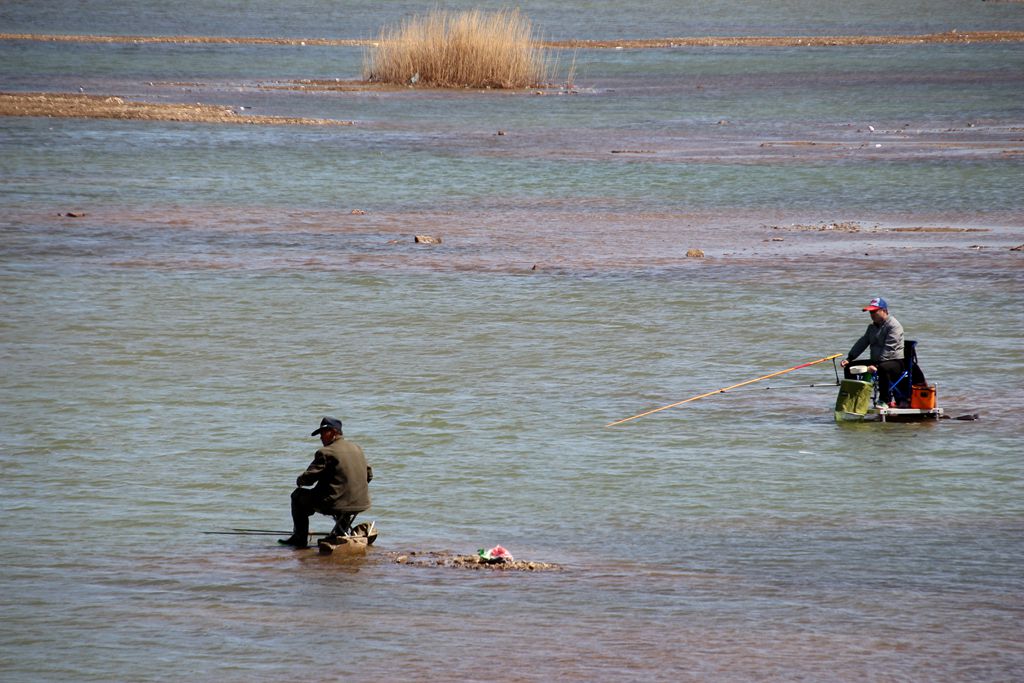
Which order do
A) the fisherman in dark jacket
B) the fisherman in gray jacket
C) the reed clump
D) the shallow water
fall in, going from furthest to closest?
the reed clump, the fisherman in gray jacket, the fisherman in dark jacket, the shallow water

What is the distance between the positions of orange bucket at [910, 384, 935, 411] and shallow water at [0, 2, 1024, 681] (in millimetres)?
221

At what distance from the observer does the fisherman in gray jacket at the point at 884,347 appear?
15.2m

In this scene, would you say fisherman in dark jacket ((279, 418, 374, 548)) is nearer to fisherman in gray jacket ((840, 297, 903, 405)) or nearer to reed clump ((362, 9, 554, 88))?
fisherman in gray jacket ((840, 297, 903, 405))

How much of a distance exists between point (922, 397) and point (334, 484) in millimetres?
5976

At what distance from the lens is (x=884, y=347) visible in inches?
602

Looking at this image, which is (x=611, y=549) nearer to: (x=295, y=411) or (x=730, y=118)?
(x=295, y=411)

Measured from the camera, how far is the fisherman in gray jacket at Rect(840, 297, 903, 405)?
15.2 m

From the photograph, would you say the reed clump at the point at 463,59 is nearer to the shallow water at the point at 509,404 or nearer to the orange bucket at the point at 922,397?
the shallow water at the point at 509,404

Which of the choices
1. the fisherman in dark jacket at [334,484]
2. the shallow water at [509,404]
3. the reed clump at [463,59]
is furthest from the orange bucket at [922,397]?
the reed clump at [463,59]

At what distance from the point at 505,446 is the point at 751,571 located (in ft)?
12.0

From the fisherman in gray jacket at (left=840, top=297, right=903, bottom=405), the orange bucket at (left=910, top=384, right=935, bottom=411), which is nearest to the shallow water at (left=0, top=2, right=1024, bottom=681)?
the orange bucket at (left=910, top=384, right=935, bottom=411)

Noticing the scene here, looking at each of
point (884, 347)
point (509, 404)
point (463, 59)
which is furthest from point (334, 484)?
point (463, 59)

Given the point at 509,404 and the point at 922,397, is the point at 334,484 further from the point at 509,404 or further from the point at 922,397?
the point at 922,397

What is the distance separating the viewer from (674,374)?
1723 cm
